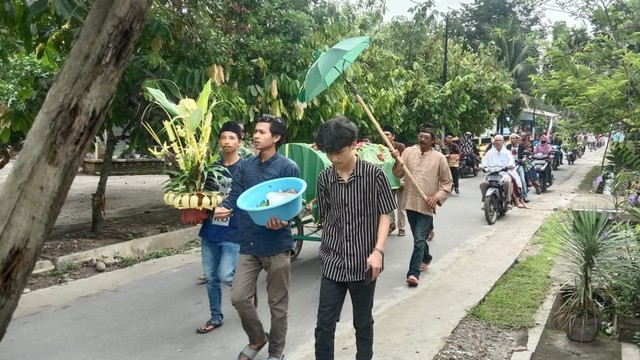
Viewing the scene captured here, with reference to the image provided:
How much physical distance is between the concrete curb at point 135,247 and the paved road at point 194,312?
0.44 metres

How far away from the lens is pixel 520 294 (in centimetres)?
611

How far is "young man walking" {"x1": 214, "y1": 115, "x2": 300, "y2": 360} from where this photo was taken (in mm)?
4012

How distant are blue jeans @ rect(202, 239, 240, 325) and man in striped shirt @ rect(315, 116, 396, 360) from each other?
1.39 m

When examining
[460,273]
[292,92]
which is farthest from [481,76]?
[460,273]

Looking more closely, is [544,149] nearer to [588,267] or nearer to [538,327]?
[588,267]

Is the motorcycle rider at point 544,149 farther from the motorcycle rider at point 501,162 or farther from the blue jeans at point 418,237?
the blue jeans at point 418,237

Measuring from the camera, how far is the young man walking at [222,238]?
471cm

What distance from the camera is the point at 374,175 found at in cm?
355

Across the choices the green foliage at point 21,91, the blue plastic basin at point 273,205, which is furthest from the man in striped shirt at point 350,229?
the green foliage at point 21,91

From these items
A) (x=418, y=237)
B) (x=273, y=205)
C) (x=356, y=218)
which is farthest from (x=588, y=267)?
(x=273, y=205)

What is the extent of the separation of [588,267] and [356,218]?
2702 millimetres

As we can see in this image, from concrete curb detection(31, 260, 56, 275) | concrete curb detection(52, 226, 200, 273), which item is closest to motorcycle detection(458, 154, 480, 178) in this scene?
concrete curb detection(52, 226, 200, 273)

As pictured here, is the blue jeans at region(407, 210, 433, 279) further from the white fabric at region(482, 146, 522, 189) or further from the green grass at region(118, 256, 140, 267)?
the white fabric at region(482, 146, 522, 189)

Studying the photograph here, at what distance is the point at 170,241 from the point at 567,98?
5.74 metres
